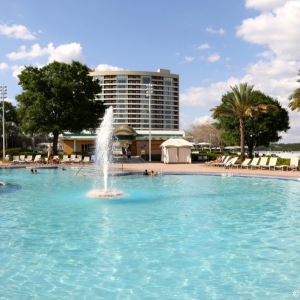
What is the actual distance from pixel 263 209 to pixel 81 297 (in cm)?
899

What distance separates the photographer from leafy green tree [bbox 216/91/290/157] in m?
45.1

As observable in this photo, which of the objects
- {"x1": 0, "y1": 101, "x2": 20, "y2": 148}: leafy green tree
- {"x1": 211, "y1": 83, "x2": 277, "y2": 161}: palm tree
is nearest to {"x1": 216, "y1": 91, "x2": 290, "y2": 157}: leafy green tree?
Answer: {"x1": 211, "y1": 83, "x2": 277, "y2": 161}: palm tree

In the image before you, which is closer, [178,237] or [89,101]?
[178,237]

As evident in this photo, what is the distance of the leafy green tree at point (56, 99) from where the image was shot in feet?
135

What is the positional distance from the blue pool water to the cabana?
2362 cm

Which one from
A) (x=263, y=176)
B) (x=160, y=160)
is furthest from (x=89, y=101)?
Result: (x=263, y=176)

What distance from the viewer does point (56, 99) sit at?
4138cm

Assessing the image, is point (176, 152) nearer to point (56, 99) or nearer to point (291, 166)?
point (291, 166)

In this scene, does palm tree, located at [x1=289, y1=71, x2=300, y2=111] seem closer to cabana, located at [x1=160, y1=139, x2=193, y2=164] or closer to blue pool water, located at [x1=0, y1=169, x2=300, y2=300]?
cabana, located at [x1=160, y1=139, x2=193, y2=164]

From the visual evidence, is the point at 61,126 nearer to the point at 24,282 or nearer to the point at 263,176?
the point at 263,176

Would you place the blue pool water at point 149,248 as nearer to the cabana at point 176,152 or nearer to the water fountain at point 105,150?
the water fountain at point 105,150

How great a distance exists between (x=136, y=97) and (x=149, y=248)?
127 meters

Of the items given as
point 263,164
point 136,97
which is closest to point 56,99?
point 263,164

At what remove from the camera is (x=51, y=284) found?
20.3 ft
